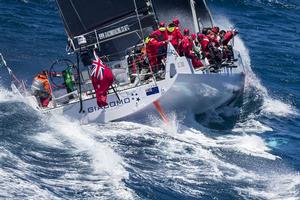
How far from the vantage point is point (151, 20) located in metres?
20.9

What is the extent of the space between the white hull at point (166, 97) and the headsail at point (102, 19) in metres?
2.33

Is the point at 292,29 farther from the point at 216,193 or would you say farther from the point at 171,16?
the point at 216,193

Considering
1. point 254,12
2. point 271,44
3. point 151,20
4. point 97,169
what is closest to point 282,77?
point 271,44

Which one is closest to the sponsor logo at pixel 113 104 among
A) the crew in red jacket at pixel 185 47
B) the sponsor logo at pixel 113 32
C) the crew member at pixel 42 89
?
the crew member at pixel 42 89

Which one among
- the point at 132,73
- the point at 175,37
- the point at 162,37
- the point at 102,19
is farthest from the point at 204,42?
the point at 102,19

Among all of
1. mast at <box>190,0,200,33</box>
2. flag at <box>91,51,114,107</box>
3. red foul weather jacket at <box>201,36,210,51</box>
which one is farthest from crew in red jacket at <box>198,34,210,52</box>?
flag at <box>91,51,114,107</box>

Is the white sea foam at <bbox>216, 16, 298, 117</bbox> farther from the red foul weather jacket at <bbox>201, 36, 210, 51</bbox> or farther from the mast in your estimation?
the red foul weather jacket at <bbox>201, 36, 210, 51</bbox>

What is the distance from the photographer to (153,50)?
19375 mm

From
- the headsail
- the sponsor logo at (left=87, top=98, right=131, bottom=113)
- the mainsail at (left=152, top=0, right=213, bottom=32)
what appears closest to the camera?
the sponsor logo at (left=87, top=98, right=131, bottom=113)

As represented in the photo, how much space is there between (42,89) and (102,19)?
2922 mm

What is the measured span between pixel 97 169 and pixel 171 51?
4611 mm

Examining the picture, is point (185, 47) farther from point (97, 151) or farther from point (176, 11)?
point (97, 151)

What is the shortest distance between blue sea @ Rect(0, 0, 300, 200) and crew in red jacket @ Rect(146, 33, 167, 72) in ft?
5.35

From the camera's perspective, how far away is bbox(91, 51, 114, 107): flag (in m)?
18.5
